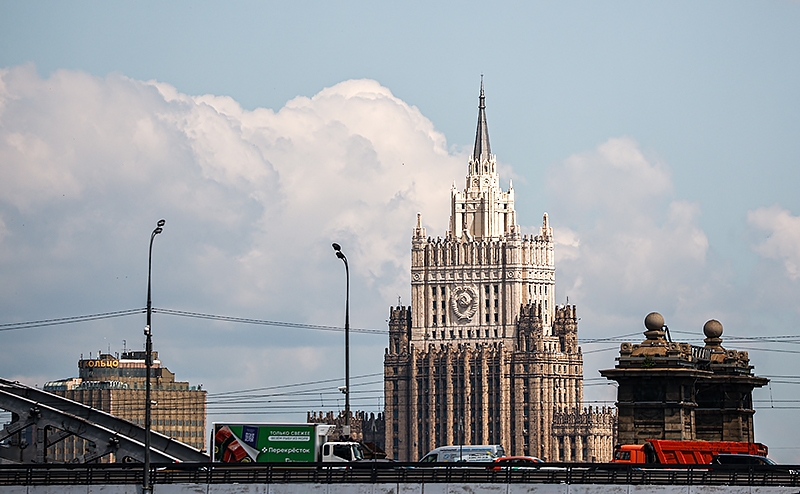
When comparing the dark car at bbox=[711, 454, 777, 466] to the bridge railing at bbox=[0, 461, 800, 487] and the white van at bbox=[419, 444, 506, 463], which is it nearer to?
the bridge railing at bbox=[0, 461, 800, 487]

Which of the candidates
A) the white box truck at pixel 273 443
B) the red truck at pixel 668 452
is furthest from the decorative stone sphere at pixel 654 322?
the white box truck at pixel 273 443

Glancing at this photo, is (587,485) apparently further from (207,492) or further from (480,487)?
(207,492)

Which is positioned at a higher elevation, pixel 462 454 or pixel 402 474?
pixel 462 454

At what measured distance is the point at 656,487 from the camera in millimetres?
70438

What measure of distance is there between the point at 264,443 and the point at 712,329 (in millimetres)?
24332

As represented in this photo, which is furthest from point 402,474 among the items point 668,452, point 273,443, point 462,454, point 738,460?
point 462,454

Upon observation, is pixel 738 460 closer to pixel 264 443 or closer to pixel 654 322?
pixel 654 322

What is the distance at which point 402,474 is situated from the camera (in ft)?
240

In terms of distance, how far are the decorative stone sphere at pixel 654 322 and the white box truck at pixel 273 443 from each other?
20942mm

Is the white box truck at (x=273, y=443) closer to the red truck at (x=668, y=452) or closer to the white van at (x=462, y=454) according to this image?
the white van at (x=462, y=454)

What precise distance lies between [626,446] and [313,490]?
12.6 metres

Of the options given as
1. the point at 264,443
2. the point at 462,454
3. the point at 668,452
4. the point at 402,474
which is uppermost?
the point at 264,443

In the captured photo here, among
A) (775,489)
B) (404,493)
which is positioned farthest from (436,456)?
(775,489)

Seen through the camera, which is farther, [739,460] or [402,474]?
[739,460]
